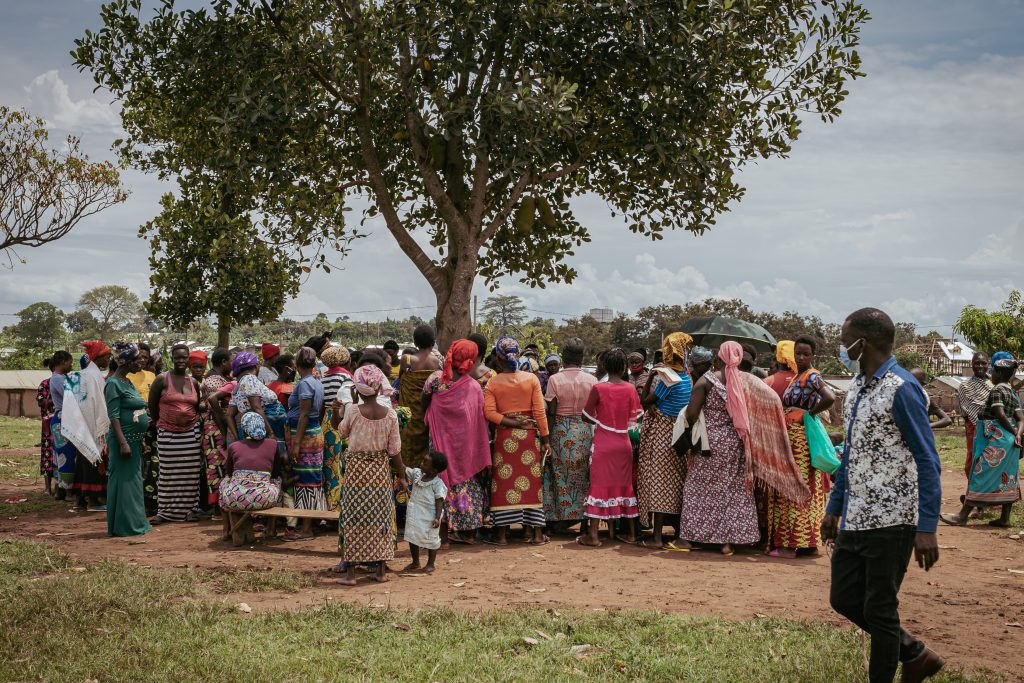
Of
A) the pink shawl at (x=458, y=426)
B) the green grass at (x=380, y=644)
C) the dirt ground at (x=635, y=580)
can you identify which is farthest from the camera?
the pink shawl at (x=458, y=426)

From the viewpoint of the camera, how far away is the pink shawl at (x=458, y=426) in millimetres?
9188

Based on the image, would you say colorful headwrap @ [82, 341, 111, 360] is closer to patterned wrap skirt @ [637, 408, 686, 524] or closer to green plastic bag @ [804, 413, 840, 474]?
patterned wrap skirt @ [637, 408, 686, 524]

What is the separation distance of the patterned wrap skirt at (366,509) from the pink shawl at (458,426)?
1.44 meters

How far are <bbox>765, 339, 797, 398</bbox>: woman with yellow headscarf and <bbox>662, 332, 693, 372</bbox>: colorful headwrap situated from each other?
90 cm

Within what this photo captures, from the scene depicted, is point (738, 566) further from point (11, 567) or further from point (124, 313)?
point (124, 313)

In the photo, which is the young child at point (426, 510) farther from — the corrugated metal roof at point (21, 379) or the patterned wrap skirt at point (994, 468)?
the corrugated metal roof at point (21, 379)

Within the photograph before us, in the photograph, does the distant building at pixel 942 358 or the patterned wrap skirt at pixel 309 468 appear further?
the distant building at pixel 942 358

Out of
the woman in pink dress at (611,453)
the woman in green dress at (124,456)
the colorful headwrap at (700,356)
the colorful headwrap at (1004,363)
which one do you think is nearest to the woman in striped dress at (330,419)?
the woman in green dress at (124,456)

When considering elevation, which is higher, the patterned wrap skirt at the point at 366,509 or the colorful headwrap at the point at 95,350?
the colorful headwrap at the point at 95,350

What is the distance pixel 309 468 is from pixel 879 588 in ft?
21.5

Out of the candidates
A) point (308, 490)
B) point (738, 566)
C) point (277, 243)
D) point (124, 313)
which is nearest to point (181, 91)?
point (277, 243)

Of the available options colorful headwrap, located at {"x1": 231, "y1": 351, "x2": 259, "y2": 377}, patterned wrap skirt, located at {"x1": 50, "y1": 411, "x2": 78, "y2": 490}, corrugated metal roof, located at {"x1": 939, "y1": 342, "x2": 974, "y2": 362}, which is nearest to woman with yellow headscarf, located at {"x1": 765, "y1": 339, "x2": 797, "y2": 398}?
colorful headwrap, located at {"x1": 231, "y1": 351, "x2": 259, "y2": 377}

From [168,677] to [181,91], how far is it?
30.1 feet

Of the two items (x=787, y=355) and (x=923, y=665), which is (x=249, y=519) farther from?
(x=923, y=665)
